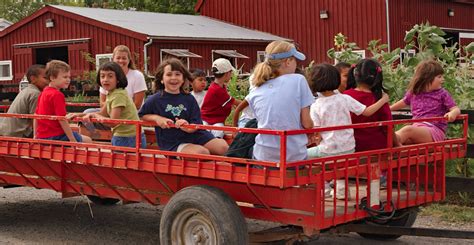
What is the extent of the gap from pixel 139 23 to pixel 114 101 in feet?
68.5

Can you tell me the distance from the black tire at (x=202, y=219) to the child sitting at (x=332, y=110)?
941mm

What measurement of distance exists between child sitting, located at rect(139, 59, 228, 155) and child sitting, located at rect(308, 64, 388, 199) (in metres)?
0.88

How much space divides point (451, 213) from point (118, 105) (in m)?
4.00

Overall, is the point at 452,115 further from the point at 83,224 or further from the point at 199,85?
the point at 83,224

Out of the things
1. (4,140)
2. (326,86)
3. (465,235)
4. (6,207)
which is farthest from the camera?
(6,207)

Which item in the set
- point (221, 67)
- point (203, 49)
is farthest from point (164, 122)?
point (203, 49)

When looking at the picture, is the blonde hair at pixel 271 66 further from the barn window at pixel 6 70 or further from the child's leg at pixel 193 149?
the barn window at pixel 6 70

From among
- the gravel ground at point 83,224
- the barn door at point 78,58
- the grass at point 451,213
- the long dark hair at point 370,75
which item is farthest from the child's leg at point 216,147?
the barn door at point 78,58

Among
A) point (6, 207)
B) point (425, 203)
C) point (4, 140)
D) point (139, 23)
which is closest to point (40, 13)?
point (139, 23)

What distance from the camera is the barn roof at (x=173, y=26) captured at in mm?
25953

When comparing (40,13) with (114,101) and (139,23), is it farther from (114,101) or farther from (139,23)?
(114,101)

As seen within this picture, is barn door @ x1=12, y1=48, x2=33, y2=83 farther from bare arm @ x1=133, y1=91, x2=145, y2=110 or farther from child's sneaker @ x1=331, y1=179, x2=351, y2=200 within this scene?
child's sneaker @ x1=331, y1=179, x2=351, y2=200

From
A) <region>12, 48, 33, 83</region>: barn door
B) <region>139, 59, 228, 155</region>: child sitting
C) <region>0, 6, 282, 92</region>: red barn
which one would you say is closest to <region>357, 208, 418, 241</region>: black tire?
<region>139, 59, 228, 155</region>: child sitting

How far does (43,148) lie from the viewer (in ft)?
21.8
